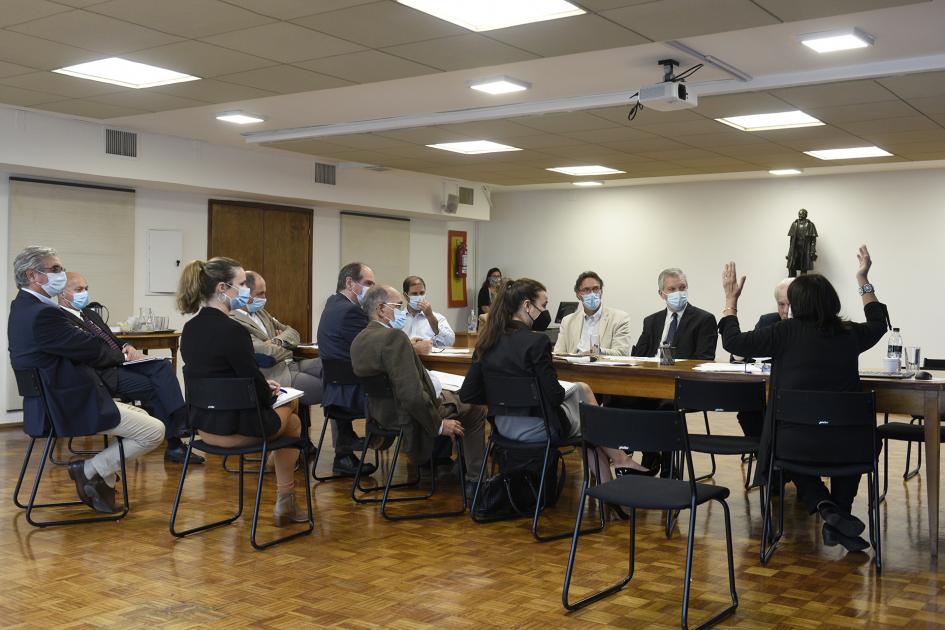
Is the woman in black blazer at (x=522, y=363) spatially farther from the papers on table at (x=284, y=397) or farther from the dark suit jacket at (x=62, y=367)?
the dark suit jacket at (x=62, y=367)

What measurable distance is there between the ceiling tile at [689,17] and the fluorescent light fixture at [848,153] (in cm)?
488

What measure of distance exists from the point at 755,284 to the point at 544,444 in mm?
7985

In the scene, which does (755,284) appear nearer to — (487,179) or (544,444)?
(487,179)

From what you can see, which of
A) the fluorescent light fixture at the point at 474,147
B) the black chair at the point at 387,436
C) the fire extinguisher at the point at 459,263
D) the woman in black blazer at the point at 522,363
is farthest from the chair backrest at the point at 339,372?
the fire extinguisher at the point at 459,263

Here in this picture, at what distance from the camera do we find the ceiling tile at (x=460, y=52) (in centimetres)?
533

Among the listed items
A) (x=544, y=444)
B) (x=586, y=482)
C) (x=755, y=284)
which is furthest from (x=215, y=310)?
(x=755, y=284)

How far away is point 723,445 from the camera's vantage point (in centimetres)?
471

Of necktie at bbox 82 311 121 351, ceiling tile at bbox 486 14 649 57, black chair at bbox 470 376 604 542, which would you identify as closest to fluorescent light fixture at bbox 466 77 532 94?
ceiling tile at bbox 486 14 649 57

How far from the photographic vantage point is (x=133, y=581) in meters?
3.94

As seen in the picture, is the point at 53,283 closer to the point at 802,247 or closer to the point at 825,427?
the point at 825,427

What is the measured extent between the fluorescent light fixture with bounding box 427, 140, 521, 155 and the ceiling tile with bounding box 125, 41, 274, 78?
3.36 m

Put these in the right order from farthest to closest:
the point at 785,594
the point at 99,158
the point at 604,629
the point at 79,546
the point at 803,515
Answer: the point at 99,158
the point at 803,515
the point at 79,546
the point at 785,594
the point at 604,629

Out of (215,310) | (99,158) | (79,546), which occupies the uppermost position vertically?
(99,158)

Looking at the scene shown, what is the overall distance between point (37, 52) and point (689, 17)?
3.86 meters
